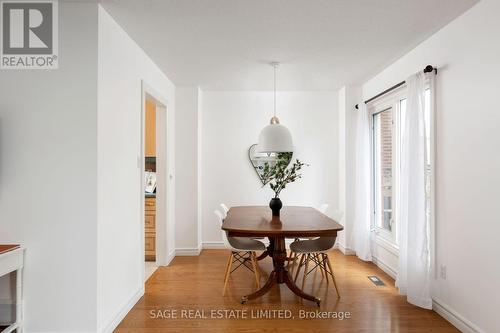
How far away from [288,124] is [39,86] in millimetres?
3768

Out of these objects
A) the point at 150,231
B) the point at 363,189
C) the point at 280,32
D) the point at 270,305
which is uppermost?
the point at 280,32

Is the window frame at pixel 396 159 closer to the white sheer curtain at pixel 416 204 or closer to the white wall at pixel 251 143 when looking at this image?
the white sheer curtain at pixel 416 204

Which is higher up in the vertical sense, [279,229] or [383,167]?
[383,167]

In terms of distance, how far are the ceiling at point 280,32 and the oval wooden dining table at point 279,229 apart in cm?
186

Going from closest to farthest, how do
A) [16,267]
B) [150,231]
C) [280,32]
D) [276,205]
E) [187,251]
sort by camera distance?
[16,267] < [280,32] < [276,205] < [150,231] < [187,251]

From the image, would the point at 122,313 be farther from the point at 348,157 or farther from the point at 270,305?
the point at 348,157

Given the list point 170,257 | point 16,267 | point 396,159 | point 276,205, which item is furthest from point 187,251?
point 396,159

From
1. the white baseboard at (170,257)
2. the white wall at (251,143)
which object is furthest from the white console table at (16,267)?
the white wall at (251,143)

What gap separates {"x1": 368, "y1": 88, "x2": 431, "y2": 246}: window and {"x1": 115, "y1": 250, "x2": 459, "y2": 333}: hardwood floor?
27.5 inches

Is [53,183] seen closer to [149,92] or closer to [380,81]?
[149,92]

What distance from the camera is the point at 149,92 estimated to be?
3613 millimetres

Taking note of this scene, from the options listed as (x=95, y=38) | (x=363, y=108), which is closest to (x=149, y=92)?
(x=95, y=38)

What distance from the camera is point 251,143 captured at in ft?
17.5

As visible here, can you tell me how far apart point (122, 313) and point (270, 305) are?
139cm
